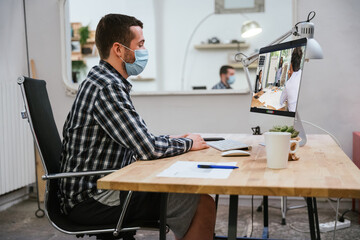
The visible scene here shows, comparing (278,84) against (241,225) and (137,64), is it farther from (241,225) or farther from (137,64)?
(241,225)

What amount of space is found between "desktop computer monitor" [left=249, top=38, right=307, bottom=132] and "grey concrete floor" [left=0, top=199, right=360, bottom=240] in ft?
3.49

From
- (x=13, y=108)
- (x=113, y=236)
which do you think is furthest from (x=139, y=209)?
(x=13, y=108)

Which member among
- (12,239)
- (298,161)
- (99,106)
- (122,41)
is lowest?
(12,239)

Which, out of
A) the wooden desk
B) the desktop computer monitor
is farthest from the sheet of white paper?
the desktop computer monitor

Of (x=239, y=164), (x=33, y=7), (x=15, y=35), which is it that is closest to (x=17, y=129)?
(x=15, y=35)

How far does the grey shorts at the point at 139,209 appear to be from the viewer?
55.4 inches

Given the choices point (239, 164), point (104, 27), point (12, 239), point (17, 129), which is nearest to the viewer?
point (239, 164)

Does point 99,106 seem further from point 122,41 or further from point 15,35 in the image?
point 15,35

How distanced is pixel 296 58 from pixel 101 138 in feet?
2.85

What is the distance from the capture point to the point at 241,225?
2.84 metres

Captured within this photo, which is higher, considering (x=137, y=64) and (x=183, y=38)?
(x=183, y=38)

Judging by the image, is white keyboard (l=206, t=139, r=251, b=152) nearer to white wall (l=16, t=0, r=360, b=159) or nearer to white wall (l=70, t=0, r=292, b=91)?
white wall (l=16, t=0, r=360, b=159)

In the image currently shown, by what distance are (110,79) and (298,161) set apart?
761mm

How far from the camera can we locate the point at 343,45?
121 inches
